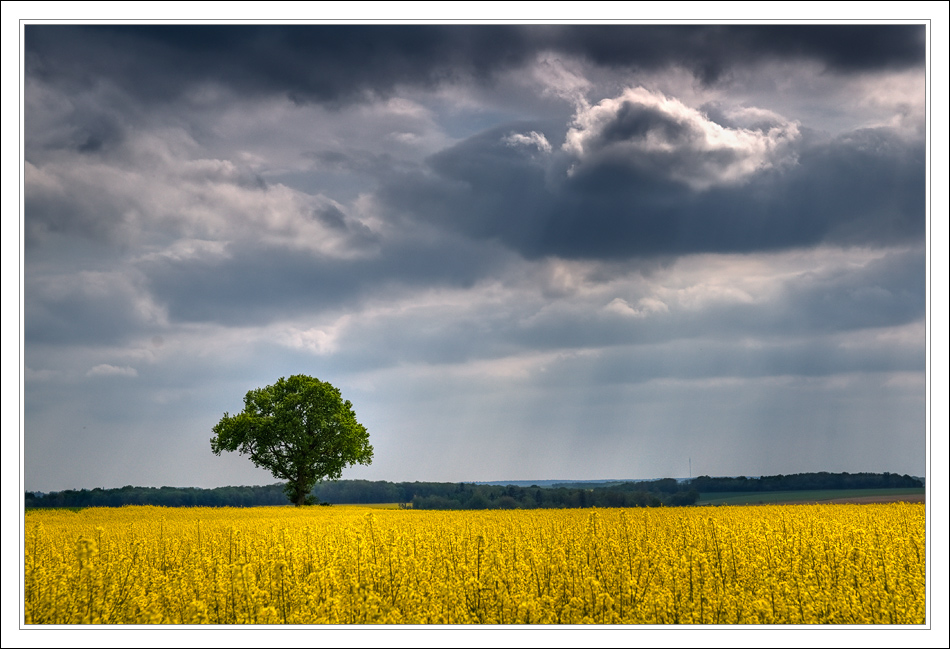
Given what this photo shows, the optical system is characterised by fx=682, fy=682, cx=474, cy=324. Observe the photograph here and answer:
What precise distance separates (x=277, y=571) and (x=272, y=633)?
3.34 feet

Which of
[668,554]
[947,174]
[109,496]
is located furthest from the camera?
[109,496]

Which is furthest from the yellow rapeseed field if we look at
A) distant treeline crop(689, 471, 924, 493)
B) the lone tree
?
the lone tree

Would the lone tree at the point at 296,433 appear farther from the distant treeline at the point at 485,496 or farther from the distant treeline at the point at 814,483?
the distant treeline at the point at 814,483

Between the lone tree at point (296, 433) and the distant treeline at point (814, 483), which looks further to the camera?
the lone tree at point (296, 433)

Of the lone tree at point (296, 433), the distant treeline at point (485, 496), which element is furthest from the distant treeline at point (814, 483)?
the lone tree at point (296, 433)

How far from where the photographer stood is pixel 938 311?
660cm

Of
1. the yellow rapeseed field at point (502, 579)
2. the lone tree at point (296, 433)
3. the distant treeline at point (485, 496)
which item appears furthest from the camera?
the lone tree at point (296, 433)

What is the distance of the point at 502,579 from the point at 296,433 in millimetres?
22214

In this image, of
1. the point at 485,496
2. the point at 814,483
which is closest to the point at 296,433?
the point at 485,496

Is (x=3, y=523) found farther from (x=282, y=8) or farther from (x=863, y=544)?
(x=863, y=544)

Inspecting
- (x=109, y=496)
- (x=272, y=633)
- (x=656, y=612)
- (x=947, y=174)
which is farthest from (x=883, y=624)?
(x=109, y=496)

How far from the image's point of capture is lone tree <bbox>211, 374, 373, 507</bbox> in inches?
1107

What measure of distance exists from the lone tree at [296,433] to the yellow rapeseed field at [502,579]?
1858 centimetres

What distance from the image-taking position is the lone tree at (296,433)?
2811 cm
